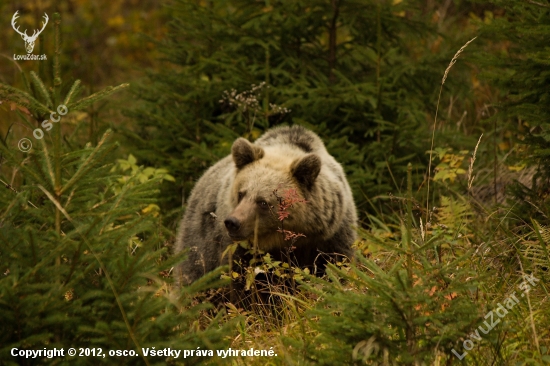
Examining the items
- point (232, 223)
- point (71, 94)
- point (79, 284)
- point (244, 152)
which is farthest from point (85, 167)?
point (244, 152)

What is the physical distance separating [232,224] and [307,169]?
0.73 meters

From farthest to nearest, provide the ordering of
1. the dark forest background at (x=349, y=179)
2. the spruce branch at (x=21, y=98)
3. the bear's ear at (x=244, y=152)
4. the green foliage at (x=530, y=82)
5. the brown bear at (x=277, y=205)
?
the bear's ear at (x=244, y=152)
the brown bear at (x=277, y=205)
the green foliage at (x=530, y=82)
the spruce branch at (x=21, y=98)
the dark forest background at (x=349, y=179)

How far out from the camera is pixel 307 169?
195 inches

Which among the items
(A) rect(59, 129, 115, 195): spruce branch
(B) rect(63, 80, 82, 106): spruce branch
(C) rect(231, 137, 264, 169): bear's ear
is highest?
(B) rect(63, 80, 82, 106): spruce branch

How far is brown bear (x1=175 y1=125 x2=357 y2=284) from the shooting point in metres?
4.85

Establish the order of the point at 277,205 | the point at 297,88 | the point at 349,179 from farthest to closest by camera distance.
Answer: the point at 297,88 < the point at 349,179 < the point at 277,205

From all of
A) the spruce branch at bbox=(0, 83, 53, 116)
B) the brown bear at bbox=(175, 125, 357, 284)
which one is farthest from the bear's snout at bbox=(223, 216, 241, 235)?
the spruce branch at bbox=(0, 83, 53, 116)

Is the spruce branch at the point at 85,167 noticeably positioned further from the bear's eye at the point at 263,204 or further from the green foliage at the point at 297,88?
the green foliage at the point at 297,88

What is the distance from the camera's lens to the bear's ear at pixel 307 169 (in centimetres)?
489

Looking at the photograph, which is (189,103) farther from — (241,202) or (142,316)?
(142,316)

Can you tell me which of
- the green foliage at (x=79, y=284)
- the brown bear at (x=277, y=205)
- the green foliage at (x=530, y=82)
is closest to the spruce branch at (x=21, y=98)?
the green foliage at (x=79, y=284)

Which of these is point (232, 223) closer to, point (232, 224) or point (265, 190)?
point (232, 224)

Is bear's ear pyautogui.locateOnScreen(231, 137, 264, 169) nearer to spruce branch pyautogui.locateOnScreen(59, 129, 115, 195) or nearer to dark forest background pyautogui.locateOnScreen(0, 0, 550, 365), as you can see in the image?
dark forest background pyautogui.locateOnScreen(0, 0, 550, 365)

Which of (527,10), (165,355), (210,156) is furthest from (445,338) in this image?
(210,156)
